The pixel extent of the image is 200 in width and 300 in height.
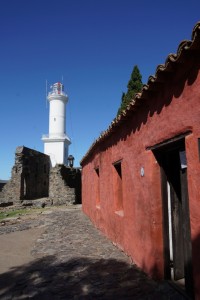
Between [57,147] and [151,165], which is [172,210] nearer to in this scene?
[151,165]

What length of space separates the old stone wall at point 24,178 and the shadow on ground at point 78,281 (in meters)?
20.6

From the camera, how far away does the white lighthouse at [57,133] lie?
50.6 m

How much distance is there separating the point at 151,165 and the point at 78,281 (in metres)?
2.42

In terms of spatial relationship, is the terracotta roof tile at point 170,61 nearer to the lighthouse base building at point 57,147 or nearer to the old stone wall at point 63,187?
Result: the old stone wall at point 63,187

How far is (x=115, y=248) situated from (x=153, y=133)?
3.77 meters

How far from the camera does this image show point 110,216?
834 cm

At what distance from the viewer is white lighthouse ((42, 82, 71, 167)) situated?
5059 centimetres

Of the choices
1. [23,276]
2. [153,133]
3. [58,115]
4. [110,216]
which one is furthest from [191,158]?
[58,115]

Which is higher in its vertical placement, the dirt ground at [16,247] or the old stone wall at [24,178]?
the old stone wall at [24,178]

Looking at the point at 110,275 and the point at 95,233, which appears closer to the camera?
the point at 110,275

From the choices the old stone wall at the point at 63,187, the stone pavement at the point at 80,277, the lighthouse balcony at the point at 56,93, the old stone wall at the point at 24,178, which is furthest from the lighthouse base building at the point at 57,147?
the stone pavement at the point at 80,277

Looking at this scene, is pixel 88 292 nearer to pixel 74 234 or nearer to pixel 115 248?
pixel 115 248

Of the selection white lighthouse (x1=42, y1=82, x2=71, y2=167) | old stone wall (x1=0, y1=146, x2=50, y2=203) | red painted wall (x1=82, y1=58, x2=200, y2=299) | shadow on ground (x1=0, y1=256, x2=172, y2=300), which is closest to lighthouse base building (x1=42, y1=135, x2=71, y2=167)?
white lighthouse (x1=42, y1=82, x2=71, y2=167)

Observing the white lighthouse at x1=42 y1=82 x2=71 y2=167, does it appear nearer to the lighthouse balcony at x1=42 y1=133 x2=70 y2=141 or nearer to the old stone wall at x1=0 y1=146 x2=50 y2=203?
the lighthouse balcony at x1=42 y1=133 x2=70 y2=141
